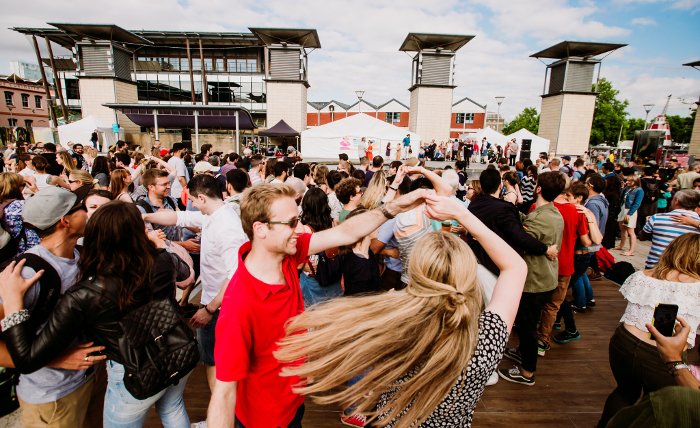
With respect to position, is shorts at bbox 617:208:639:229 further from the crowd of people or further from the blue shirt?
the blue shirt

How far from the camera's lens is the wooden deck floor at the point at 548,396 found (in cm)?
283

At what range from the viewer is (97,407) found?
2.12 metres

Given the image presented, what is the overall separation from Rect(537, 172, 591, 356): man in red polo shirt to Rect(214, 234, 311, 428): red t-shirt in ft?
10.9

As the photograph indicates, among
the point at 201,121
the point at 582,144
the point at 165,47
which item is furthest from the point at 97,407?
the point at 165,47

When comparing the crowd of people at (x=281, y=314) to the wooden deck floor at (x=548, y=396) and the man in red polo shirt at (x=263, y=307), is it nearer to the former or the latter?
the man in red polo shirt at (x=263, y=307)

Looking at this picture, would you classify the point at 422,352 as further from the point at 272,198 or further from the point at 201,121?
the point at 201,121

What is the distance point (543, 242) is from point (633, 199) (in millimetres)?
5646

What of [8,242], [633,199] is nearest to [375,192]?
[8,242]

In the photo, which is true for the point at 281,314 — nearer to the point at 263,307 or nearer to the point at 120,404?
the point at 263,307

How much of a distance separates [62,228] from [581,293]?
6.01 meters

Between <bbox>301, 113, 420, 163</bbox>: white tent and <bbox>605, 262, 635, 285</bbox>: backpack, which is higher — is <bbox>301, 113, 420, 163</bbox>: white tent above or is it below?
above

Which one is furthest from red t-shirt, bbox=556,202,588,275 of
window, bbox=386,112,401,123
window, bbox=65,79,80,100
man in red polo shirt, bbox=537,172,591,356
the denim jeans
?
window, bbox=386,112,401,123

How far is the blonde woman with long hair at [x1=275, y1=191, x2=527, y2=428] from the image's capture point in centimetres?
114

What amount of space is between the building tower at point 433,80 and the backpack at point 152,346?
2540 cm
